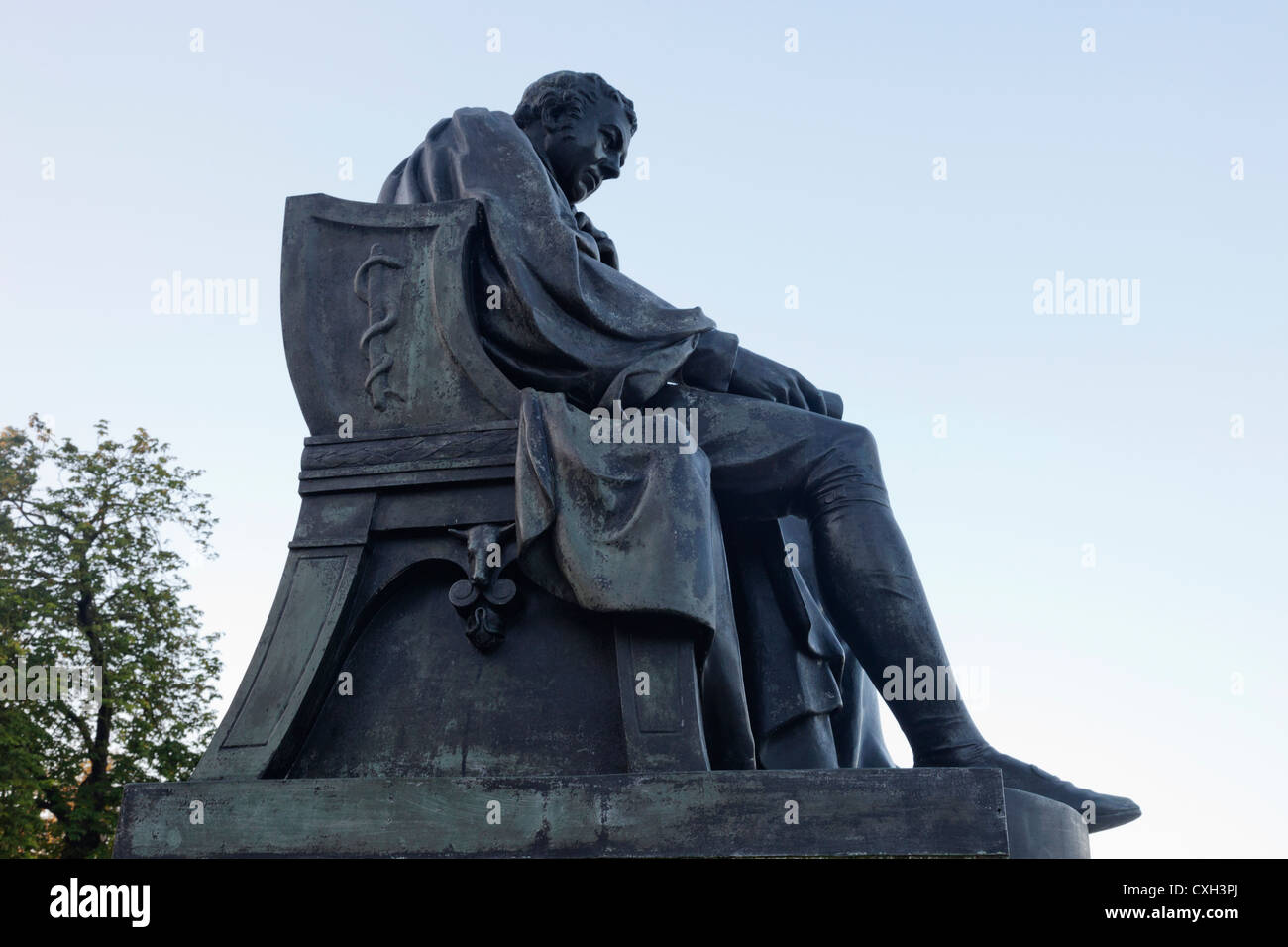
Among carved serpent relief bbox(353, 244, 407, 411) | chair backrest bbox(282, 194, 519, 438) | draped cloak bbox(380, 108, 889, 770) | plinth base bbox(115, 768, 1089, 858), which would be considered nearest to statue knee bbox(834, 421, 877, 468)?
draped cloak bbox(380, 108, 889, 770)

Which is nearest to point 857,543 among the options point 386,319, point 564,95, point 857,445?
point 857,445

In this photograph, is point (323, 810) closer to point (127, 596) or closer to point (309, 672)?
point (309, 672)

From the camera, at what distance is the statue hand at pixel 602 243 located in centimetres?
552

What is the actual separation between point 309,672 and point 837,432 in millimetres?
1922

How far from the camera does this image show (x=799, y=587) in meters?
4.83

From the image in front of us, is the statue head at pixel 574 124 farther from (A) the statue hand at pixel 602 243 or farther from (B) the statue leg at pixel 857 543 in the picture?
(B) the statue leg at pixel 857 543

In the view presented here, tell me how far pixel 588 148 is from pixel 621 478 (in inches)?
71.0

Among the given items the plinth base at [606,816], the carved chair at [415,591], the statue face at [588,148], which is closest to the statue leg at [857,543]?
the plinth base at [606,816]

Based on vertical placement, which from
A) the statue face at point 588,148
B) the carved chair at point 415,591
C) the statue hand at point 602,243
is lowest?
the carved chair at point 415,591

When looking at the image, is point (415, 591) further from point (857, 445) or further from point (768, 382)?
point (857, 445)

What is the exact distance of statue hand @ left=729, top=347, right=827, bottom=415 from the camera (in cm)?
502

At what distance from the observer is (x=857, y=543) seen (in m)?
4.59
